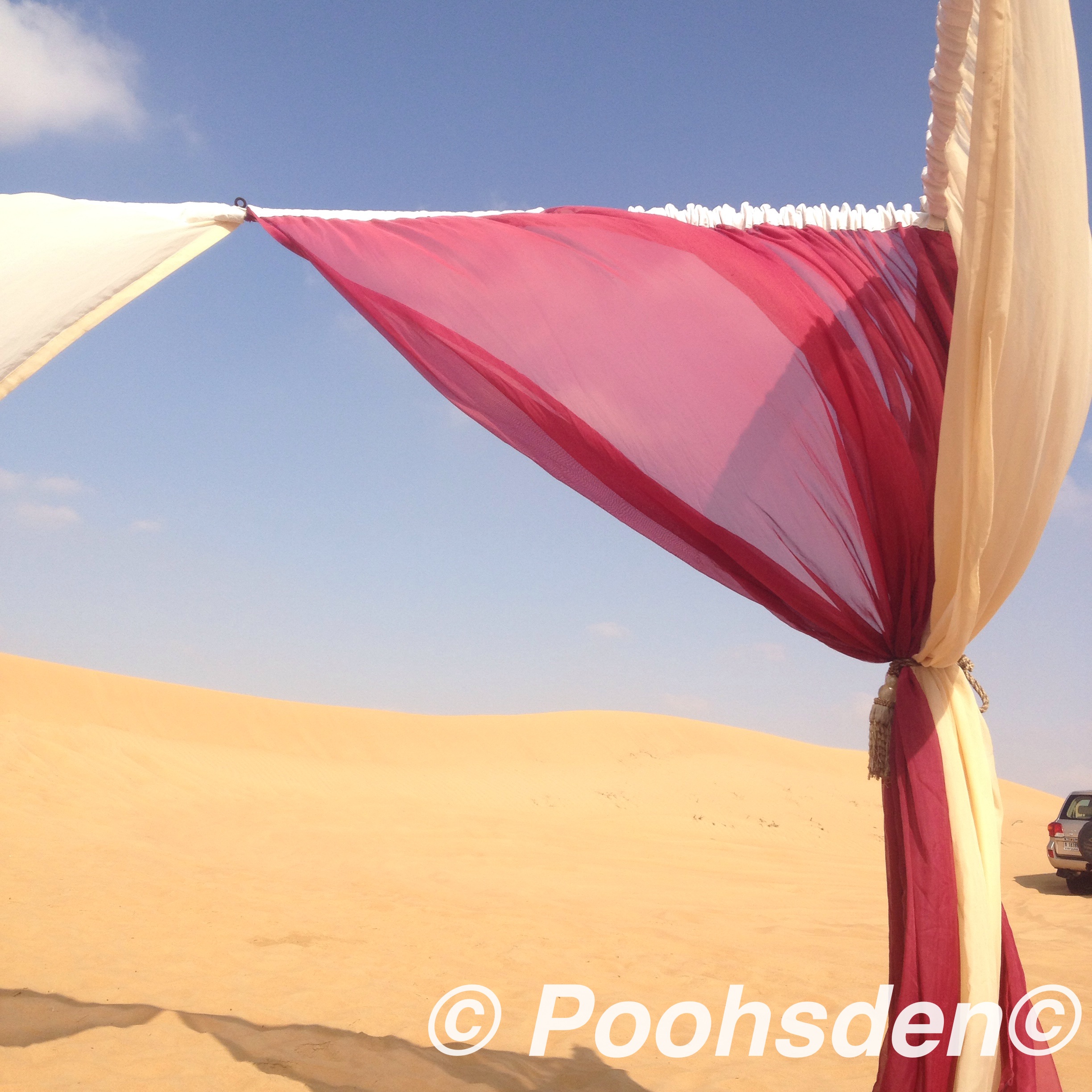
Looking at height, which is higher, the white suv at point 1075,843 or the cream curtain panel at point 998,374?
the cream curtain panel at point 998,374

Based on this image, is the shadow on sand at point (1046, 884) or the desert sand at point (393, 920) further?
the shadow on sand at point (1046, 884)

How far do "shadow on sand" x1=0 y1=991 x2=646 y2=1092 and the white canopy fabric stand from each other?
3467 mm

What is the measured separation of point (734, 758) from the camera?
2688 cm

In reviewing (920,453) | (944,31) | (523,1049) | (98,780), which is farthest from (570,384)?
(98,780)

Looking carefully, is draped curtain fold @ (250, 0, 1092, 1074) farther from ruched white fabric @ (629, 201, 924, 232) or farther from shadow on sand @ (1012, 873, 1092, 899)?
shadow on sand @ (1012, 873, 1092, 899)

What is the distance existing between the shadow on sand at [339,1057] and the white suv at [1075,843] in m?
8.16

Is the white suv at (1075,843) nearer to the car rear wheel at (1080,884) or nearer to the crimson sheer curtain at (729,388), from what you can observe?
the car rear wheel at (1080,884)

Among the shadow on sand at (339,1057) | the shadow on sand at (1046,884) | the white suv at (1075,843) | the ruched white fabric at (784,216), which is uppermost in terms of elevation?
the ruched white fabric at (784,216)

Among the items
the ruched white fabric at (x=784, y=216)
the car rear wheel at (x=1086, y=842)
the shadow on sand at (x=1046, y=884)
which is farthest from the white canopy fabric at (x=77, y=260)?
the shadow on sand at (x=1046, y=884)

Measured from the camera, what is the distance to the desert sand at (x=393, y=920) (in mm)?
4461

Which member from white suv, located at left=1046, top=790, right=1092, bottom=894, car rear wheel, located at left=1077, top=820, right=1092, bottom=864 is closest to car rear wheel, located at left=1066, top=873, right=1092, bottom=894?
white suv, located at left=1046, top=790, right=1092, bottom=894

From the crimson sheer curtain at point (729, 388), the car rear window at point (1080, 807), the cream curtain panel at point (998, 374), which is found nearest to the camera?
the cream curtain panel at point (998, 374)

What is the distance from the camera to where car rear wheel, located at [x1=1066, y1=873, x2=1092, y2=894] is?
35.3 feet

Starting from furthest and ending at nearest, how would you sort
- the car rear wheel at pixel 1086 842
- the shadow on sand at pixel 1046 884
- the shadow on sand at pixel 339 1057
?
1. the shadow on sand at pixel 1046 884
2. the car rear wheel at pixel 1086 842
3. the shadow on sand at pixel 339 1057
